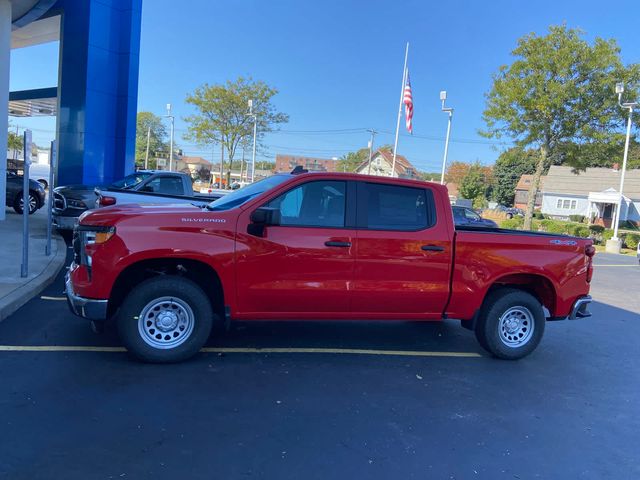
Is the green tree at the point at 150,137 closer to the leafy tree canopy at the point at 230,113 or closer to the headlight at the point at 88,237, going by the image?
the leafy tree canopy at the point at 230,113

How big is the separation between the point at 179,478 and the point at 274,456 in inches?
24.7

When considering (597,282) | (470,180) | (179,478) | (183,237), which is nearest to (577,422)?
(179,478)

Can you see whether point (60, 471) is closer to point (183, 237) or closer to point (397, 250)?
point (183, 237)

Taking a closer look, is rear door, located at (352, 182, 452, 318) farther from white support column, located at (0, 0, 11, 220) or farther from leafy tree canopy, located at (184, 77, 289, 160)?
leafy tree canopy, located at (184, 77, 289, 160)

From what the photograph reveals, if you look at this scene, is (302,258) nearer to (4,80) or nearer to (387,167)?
(4,80)

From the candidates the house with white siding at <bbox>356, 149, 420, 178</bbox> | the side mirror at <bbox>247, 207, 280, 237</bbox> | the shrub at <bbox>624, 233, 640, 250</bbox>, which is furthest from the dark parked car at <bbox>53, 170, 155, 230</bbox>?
the house with white siding at <bbox>356, 149, 420, 178</bbox>

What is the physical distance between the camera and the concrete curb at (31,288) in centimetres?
590

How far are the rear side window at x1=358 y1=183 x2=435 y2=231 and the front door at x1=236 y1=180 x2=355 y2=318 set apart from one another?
25cm

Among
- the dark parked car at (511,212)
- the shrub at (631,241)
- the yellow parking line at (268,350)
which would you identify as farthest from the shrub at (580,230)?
the yellow parking line at (268,350)

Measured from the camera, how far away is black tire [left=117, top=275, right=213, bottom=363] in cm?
460

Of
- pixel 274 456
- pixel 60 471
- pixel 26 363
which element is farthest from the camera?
pixel 26 363

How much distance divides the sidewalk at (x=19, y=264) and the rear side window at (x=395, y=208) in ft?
14.4

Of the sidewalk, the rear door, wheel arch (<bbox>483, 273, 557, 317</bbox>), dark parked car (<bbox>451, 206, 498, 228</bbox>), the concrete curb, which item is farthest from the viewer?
dark parked car (<bbox>451, 206, 498, 228</bbox>)

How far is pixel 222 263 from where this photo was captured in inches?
185
